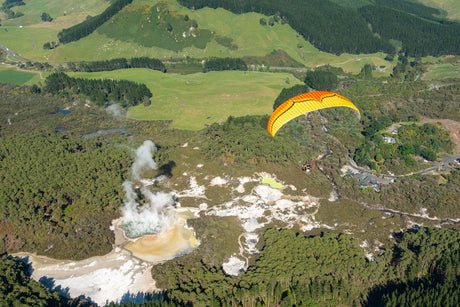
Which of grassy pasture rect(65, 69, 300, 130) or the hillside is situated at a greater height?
the hillside

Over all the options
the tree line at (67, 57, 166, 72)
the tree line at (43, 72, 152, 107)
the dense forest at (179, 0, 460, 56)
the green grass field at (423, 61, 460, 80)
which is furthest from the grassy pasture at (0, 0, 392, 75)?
the tree line at (43, 72, 152, 107)

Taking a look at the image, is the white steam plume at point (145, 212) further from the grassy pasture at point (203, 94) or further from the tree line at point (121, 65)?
the tree line at point (121, 65)

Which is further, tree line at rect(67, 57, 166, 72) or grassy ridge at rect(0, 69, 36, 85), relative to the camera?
tree line at rect(67, 57, 166, 72)

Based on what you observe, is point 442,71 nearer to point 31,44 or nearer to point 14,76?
point 14,76

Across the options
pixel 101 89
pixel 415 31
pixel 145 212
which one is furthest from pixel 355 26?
pixel 145 212

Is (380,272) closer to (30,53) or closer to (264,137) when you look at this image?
(264,137)

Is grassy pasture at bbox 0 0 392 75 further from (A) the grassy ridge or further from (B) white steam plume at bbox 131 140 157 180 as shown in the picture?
(B) white steam plume at bbox 131 140 157 180
